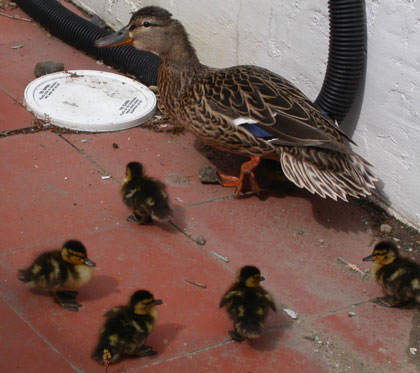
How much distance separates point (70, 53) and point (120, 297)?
138 inches

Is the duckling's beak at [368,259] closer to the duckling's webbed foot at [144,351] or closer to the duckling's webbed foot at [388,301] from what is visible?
the duckling's webbed foot at [388,301]

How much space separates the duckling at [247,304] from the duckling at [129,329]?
42cm

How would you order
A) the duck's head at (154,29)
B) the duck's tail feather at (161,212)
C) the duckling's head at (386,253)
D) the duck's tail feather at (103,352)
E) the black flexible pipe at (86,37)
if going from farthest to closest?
the black flexible pipe at (86,37) < the duck's head at (154,29) < the duck's tail feather at (161,212) < the duckling's head at (386,253) < the duck's tail feather at (103,352)

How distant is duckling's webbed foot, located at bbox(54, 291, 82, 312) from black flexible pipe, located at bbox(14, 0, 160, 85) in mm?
2866

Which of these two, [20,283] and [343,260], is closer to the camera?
[20,283]

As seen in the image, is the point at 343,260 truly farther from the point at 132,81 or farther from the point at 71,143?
the point at 132,81

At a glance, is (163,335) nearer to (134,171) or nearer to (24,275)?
(24,275)

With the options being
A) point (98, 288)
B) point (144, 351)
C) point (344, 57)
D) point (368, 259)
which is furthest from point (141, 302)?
point (344, 57)

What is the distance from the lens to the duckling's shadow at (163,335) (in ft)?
12.3

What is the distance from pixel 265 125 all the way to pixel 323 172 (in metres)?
0.48

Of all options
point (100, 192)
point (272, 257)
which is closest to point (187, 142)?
point (100, 192)

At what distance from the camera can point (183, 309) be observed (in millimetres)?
4043

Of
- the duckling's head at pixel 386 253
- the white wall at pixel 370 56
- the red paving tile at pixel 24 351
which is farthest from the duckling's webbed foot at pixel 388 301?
the red paving tile at pixel 24 351

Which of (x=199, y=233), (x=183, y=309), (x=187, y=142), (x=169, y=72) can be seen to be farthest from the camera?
(x=187, y=142)
